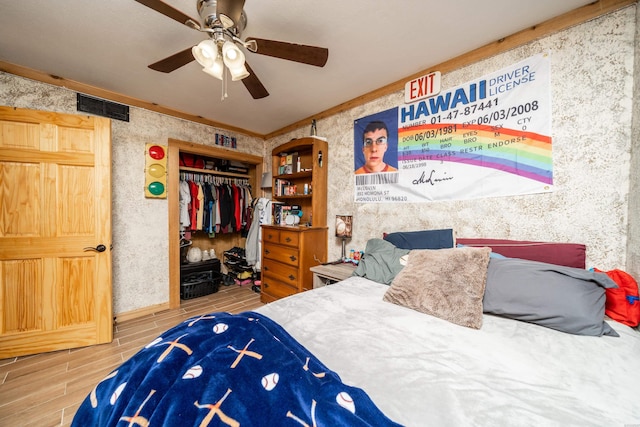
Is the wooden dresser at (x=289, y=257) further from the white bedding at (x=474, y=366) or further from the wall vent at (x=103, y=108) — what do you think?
the wall vent at (x=103, y=108)

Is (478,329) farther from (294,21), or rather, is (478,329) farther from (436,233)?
(294,21)

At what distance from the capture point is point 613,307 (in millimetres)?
1122

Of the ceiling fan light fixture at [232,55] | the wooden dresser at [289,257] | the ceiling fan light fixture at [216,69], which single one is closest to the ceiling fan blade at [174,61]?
the ceiling fan light fixture at [216,69]

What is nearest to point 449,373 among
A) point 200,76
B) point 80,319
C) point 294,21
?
point 294,21

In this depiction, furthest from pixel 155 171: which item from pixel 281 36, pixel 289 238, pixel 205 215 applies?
pixel 281 36

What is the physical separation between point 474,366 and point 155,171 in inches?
127

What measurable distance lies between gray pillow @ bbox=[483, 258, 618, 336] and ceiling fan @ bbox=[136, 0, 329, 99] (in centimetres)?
158

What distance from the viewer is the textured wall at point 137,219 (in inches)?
96.1

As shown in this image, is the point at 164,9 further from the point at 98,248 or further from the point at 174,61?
the point at 98,248

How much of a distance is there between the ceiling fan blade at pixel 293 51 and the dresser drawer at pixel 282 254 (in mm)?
1763

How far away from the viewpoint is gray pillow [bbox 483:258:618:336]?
3.30 ft

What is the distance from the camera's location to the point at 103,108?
2336 mm

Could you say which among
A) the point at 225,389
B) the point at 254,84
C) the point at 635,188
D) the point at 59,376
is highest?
the point at 254,84

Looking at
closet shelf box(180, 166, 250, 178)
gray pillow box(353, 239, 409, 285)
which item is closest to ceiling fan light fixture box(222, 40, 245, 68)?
gray pillow box(353, 239, 409, 285)
